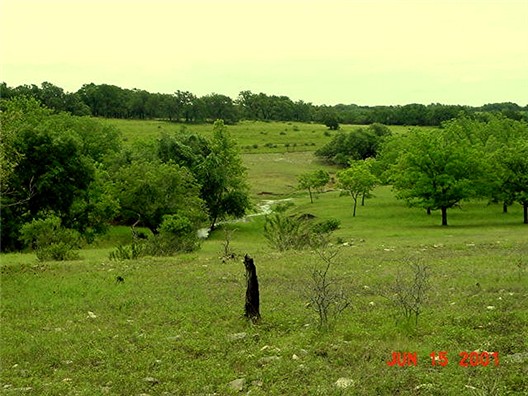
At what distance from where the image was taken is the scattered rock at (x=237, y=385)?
9466mm

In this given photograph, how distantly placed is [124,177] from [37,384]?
37.7m

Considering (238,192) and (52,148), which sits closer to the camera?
(52,148)

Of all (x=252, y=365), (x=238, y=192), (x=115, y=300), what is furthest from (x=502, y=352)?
(x=238, y=192)

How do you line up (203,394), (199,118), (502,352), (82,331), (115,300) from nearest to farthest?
(203,394) < (502,352) < (82,331) < (115,300) < (199,118)

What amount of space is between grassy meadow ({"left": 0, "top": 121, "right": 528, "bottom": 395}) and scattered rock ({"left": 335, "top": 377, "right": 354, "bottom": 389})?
0.02 meters

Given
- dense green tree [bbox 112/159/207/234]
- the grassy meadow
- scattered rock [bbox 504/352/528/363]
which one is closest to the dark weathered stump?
A: the grassy meadow

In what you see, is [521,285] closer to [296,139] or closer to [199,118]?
[296,139]

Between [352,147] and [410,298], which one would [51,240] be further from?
[352,147]

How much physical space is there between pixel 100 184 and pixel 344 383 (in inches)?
1569

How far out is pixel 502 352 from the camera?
10.5 m

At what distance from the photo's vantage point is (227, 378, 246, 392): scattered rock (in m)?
9.47
